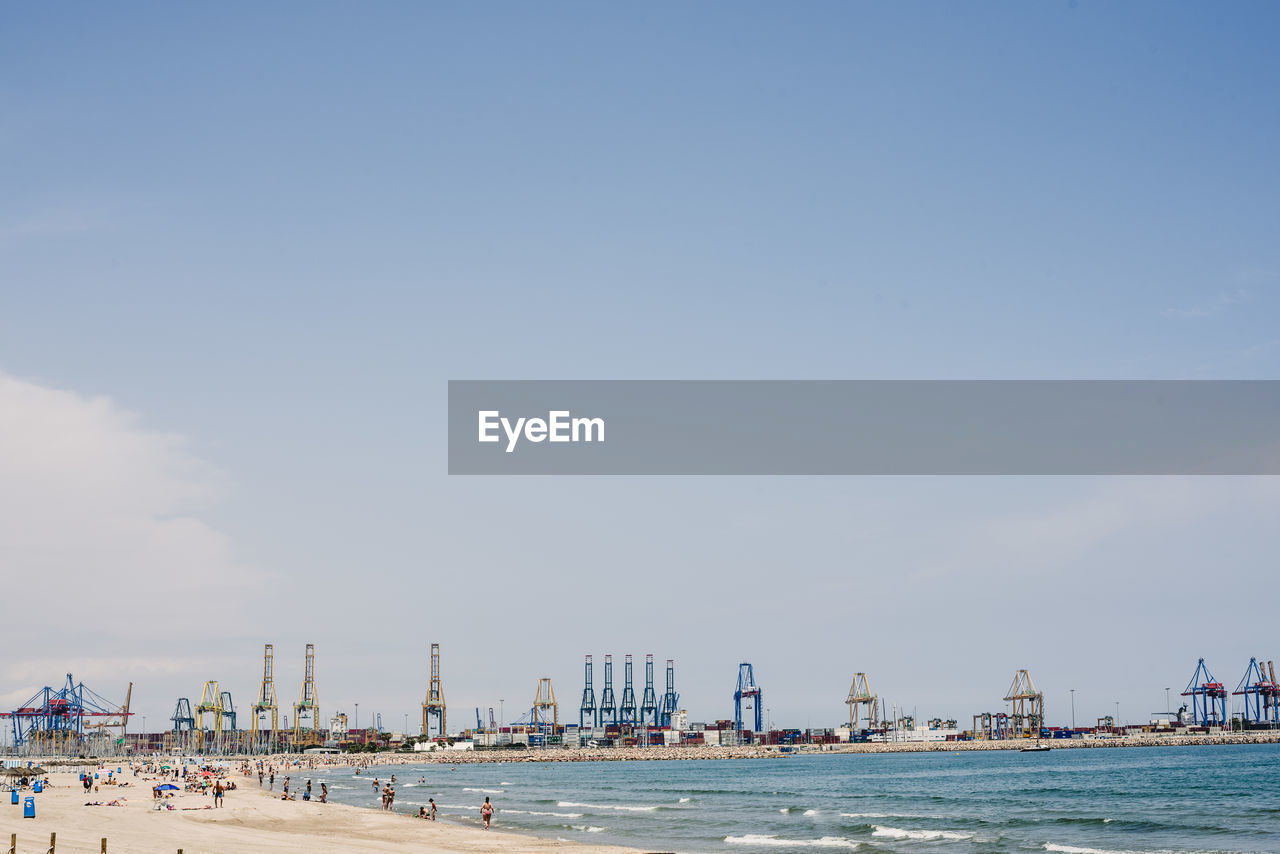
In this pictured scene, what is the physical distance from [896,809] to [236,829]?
122 ft

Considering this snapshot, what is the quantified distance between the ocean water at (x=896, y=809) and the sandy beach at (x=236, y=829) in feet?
14.8

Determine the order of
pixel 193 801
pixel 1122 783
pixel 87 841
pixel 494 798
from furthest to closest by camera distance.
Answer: pixel 1122 783 < pixel 494 798 < pixel 193 801 < pixel 87 841

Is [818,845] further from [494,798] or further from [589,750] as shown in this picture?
[589,750]

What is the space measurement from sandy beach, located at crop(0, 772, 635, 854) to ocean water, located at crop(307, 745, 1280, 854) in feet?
14.8

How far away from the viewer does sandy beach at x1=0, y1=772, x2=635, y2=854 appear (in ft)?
122

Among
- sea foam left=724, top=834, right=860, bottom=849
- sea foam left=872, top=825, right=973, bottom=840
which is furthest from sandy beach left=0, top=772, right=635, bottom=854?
sea foam left=872, top=825, right=973, bottom=840

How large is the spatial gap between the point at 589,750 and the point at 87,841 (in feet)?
536

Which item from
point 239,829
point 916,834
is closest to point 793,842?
point 916,834

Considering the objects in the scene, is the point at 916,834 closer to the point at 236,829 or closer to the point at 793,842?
the point at 793,842

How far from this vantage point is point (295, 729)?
194 m

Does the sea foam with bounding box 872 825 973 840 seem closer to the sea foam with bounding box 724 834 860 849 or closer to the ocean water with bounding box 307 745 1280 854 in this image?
the ocean water with bounding box 307 745 1280 854

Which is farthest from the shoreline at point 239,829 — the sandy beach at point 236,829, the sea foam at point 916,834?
the sea foam at point 916,834

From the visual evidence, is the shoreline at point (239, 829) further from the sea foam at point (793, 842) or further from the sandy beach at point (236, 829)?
the sea foam at point (793, 842)

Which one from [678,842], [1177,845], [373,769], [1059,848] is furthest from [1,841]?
[373,769]
